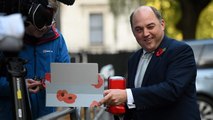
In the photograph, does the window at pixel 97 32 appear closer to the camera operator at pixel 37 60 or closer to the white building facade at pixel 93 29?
the white building facade at pixel 93 29

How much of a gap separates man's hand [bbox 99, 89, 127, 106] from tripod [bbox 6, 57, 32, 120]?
18.8 inches

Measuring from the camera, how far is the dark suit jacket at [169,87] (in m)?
3.41

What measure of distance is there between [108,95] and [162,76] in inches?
16.6

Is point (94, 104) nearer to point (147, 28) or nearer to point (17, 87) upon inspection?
point (17, 87)

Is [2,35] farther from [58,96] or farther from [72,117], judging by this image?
[72,117]

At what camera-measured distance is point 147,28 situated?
11.5 ft

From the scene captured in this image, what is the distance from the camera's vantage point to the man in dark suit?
341 cm

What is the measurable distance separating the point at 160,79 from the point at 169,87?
0.11 m

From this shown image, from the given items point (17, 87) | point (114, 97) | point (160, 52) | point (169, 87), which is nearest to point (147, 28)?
point (160, 52)

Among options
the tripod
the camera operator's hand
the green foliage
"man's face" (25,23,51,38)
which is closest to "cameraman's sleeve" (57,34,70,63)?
"man's face" (25,23,51,38)

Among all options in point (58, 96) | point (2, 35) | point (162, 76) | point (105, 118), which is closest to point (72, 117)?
point (58, 96)

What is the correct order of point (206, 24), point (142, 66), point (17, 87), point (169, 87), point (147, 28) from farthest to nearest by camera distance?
point (206, 24)
point (142, 66)
point (147, 28)
point (169, 87)
point (17, 87)

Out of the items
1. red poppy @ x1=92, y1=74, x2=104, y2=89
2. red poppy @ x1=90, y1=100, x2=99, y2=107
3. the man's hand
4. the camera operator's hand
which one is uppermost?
red poppy @ x1=92, y1=74, x2=104, y2=89

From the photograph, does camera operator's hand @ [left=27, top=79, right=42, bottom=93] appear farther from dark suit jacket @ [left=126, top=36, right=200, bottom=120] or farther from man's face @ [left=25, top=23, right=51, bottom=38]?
dark suit jacket @ [left=126, top=36, right=200, bottom=120]
